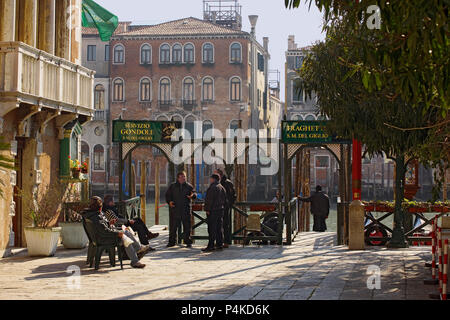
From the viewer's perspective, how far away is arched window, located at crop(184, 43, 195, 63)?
59.2 metres

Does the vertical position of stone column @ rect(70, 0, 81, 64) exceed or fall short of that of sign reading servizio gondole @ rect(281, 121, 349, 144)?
it exceeds it

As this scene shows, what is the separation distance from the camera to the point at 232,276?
10.9 metres

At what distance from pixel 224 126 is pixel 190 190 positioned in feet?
143

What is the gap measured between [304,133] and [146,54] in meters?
44.8

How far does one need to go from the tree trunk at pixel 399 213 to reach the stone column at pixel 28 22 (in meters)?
7.32

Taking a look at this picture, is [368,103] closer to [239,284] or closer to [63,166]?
[239,284]

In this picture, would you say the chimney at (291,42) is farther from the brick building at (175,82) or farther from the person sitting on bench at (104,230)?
the person sitting on bench at (104,230)

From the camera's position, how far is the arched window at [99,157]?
59156 millimetres

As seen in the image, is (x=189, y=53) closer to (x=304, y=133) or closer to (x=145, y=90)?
(x=145, y=90)

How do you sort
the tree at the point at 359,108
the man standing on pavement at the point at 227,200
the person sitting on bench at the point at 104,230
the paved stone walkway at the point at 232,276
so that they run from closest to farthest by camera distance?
the paved stone walkway at the point at 232,276 < the person sitting on bench at the point at 104,230 < the tree at the point at 359,108 < the man standing on pavement at the point at 227,200

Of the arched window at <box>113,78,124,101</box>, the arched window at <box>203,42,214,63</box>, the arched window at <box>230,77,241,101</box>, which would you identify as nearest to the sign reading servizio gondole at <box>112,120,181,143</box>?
the arched window at <box>230,77,241,101</box>

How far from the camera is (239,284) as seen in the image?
33.0ft

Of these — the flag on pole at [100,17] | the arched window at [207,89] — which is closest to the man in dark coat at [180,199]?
the flag on pole at [100,17]

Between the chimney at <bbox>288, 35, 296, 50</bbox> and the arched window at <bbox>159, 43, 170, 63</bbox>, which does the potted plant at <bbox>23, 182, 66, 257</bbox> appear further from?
the chimney at <bbox>288, 35, 296, 50</bbox>
